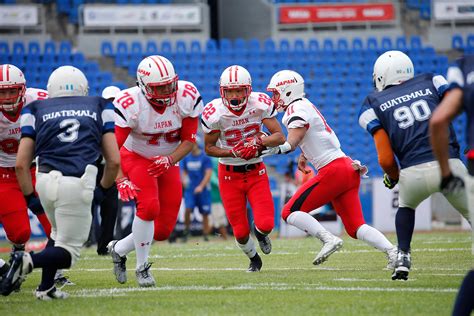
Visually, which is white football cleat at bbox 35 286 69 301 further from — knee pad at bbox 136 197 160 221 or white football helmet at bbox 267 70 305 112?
white football helmet at bbox 267 70 305 112

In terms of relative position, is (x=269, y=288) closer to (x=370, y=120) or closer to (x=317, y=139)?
(x=370, y=120)

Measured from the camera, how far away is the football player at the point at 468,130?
477cm

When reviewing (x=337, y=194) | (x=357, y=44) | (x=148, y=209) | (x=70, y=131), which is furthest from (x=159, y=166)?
(x=357, y=44)

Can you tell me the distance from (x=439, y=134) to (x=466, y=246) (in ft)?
20.5

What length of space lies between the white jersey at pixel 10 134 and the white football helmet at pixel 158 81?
1014 millimetres

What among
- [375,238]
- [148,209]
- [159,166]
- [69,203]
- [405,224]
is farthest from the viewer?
[375,238]

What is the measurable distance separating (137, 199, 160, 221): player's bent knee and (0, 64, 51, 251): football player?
966 millimetres

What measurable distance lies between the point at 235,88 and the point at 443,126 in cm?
374

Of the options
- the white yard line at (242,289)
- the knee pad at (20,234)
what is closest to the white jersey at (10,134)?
the knee pad at (20,234)

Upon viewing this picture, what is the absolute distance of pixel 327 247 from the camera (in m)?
8.16

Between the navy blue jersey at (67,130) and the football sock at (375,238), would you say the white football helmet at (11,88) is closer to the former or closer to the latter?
the navy blue jersey at (67,130)

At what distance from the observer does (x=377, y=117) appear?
6992 millimetres

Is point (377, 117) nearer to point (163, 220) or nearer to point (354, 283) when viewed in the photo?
point (354, 283)

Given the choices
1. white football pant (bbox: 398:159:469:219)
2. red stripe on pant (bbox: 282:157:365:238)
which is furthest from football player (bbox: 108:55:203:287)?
white football pant (bbox: 398:159:469:219)
